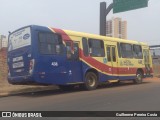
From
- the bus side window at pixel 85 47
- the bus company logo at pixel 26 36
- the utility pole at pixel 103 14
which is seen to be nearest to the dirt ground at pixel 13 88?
the bus company logo at pixel 26 36

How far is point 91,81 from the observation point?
19.5 meters

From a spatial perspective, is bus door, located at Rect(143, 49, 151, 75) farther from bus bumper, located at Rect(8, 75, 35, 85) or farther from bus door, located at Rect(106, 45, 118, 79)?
bus bumper, located at Rect(8, 75, 35, 85)

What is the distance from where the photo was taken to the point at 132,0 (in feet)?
88.2

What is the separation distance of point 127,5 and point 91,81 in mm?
9302

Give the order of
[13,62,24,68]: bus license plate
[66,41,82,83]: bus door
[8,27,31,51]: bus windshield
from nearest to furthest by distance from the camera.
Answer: [8,27,31,51]: bus windshield, [13,62,24,68]: bus license plate, [66,41,82,83]: bus door

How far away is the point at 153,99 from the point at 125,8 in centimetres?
1367

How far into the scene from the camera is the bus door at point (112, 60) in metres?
20.8

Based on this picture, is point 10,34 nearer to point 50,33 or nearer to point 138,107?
point 50,33

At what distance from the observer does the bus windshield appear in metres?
16.6

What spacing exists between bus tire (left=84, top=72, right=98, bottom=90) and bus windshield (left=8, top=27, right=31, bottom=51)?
12.6 feet

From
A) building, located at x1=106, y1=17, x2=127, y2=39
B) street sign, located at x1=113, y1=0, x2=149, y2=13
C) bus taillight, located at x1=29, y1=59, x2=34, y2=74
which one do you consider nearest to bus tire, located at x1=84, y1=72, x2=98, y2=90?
bus taillight, located at x1=29, y1=59, x2=34, y2=74

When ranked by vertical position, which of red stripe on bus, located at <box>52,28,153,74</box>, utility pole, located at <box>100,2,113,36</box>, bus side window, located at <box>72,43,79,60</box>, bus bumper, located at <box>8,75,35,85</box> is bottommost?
bus bumper, located at <box>8,75,35,85</box>

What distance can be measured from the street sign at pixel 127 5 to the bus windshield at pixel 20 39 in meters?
11.1

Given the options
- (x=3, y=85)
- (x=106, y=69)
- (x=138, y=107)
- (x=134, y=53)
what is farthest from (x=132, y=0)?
(x=138, y=107)
